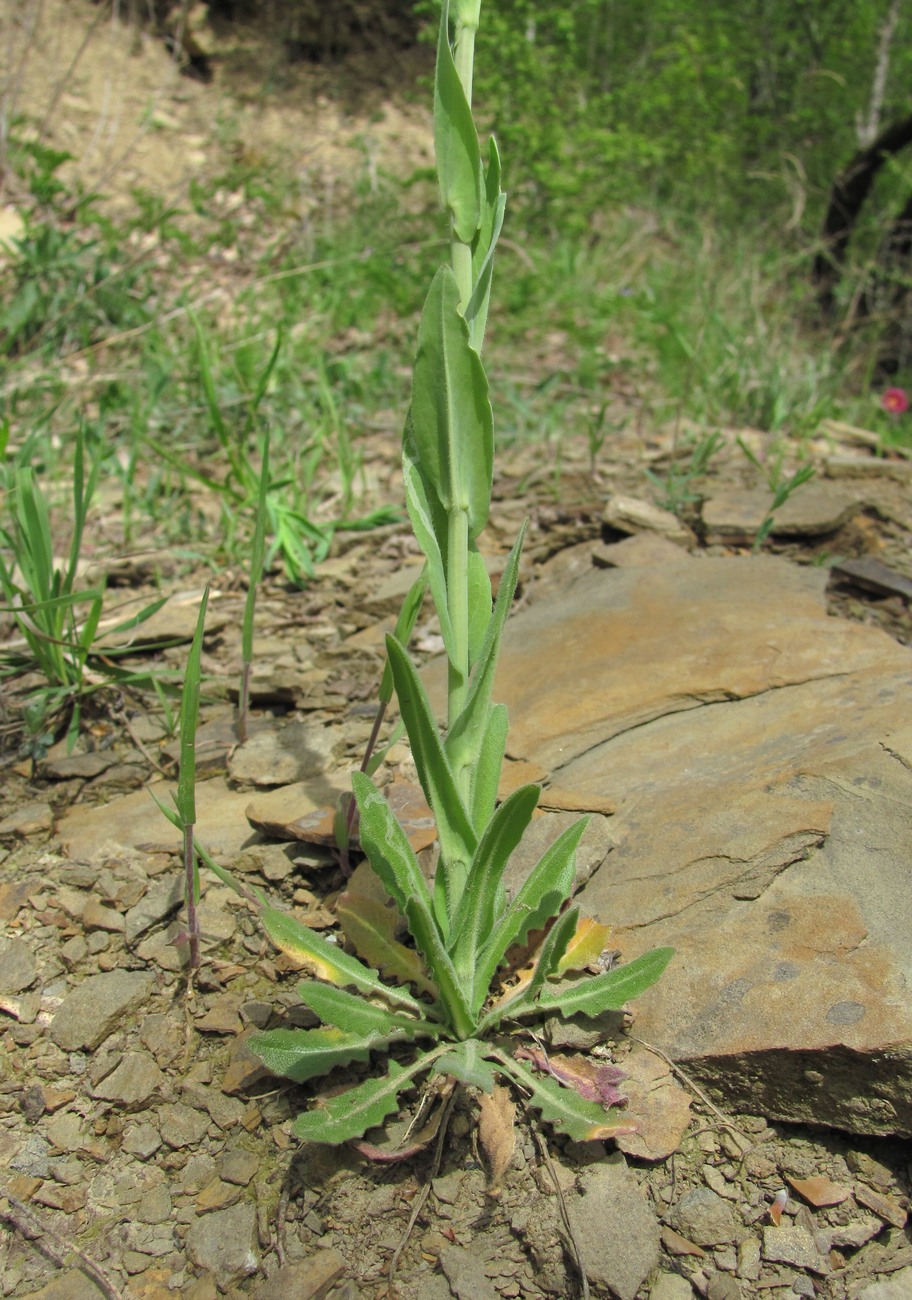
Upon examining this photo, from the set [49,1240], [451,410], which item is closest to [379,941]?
[49,1240]

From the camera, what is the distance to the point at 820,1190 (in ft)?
4.18

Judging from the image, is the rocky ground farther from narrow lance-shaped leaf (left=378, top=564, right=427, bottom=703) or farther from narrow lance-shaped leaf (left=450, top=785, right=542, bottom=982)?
narrow lance-shaped leaf (left=378, top=564, right=427, bottom=703)

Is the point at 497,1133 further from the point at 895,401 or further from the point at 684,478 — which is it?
the point at 895,401

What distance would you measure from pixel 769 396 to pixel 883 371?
8.88 ft

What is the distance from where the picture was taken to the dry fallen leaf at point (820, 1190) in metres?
1.26

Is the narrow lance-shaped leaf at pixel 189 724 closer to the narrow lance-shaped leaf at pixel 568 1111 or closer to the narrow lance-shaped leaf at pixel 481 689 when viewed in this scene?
the narrow lance-shaped leaf at pixel 481 689

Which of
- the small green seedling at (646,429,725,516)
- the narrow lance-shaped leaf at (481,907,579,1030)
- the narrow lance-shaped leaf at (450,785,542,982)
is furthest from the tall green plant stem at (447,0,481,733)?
the small green seedling at (646,429,725,516)

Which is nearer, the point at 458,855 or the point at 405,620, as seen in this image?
the point at 458,855

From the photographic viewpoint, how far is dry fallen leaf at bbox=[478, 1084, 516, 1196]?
1294 mm

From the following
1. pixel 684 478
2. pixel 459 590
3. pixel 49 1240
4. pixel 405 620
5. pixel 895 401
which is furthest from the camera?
pixel 895 401

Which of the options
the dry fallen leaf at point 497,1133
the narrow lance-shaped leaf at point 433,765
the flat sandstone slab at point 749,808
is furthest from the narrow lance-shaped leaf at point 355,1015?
the flat sandstone slab at point 749,808

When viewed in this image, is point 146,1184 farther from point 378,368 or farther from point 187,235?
point 187,235

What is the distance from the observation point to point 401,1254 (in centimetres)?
122

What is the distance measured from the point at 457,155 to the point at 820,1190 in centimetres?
136
